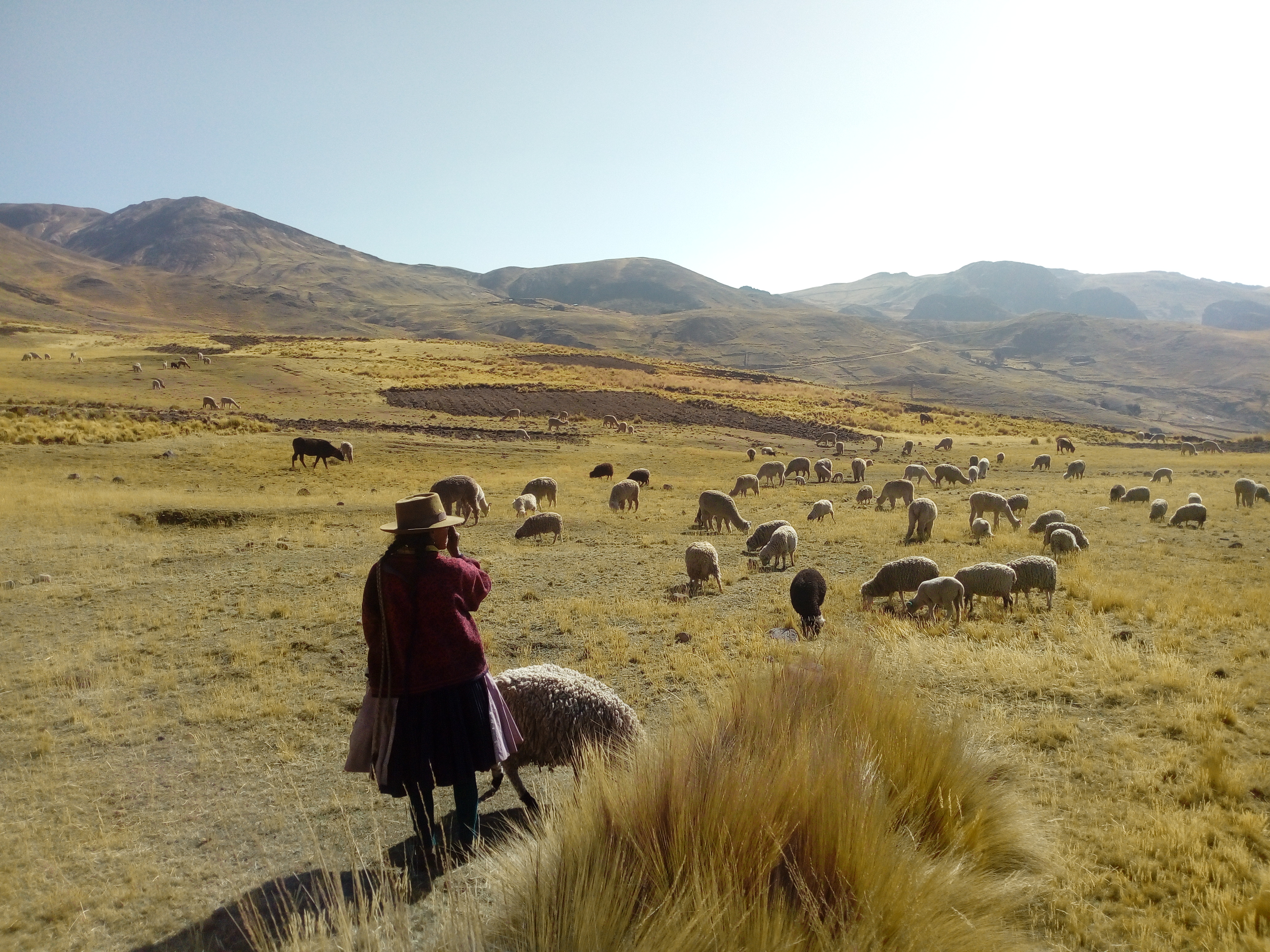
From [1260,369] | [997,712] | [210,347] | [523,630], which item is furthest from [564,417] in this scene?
[1260,369]

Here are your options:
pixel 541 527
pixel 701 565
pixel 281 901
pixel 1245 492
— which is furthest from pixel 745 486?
pixel 281 901

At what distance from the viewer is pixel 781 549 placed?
15.0m

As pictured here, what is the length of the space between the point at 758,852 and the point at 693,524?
17748 mm

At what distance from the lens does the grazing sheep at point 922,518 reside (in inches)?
686

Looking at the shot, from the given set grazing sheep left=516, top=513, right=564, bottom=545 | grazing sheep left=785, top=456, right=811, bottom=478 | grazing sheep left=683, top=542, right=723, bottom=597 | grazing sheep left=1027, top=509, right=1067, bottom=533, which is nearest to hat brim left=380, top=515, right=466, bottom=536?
grazing sheep left=683, top=542, right=723, bottom=597

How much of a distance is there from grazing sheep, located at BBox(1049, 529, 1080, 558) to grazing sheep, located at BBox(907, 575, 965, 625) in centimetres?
568

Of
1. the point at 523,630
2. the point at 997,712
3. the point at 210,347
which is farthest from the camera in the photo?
the point at 210,347

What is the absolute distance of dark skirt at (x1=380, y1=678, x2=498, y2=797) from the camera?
4.38 metres

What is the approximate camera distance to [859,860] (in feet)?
10.6

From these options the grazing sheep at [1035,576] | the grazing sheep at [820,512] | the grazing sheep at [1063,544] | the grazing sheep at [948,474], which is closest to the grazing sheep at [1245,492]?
the grazing sheep at [948,474]

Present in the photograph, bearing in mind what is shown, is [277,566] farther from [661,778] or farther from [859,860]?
[859,860]

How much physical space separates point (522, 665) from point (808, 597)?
14.2ft

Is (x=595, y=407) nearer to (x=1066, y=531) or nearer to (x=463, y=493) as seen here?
(x=463, y=493)

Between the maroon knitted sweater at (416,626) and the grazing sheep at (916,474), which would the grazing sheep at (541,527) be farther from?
the grazing sheep at (916,474)
